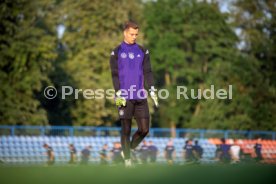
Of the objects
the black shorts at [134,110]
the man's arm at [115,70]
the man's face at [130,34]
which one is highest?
the man's face at [130,34]

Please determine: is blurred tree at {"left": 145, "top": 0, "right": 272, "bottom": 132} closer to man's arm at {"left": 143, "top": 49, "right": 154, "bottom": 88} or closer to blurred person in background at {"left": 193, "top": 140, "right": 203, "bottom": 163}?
blurred person in background at {"left": 193, "top": 140, "right": 203, "bottom": 163}

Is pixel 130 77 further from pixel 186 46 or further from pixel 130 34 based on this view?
pixel 186 46

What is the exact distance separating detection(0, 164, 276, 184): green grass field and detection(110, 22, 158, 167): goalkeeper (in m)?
1.74

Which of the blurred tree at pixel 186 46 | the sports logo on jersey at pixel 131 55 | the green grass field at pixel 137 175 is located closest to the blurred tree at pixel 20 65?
the blurred tree at pixel 186 46

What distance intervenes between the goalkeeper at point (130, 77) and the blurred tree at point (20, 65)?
34.5 metres

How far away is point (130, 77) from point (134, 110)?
67 centimetres

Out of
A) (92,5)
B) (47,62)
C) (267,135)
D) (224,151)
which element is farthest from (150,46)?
(224,151)

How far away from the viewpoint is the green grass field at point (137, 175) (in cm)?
780

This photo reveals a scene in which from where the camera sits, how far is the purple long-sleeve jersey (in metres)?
10.9

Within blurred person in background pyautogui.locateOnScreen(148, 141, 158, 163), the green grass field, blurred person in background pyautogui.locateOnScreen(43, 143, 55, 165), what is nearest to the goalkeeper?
the green grass field

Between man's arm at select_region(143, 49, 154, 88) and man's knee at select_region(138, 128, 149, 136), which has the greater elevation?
man's arm at select_region(143, 49, 154, 88)

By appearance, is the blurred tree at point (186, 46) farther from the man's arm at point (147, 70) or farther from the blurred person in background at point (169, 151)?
A: the man's arm at point (147, 70)

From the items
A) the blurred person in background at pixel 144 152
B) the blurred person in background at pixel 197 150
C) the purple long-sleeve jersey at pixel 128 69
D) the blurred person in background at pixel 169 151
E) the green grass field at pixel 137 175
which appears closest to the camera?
the green grass field at pixel 137 175

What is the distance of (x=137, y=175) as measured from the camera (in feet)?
27.7
